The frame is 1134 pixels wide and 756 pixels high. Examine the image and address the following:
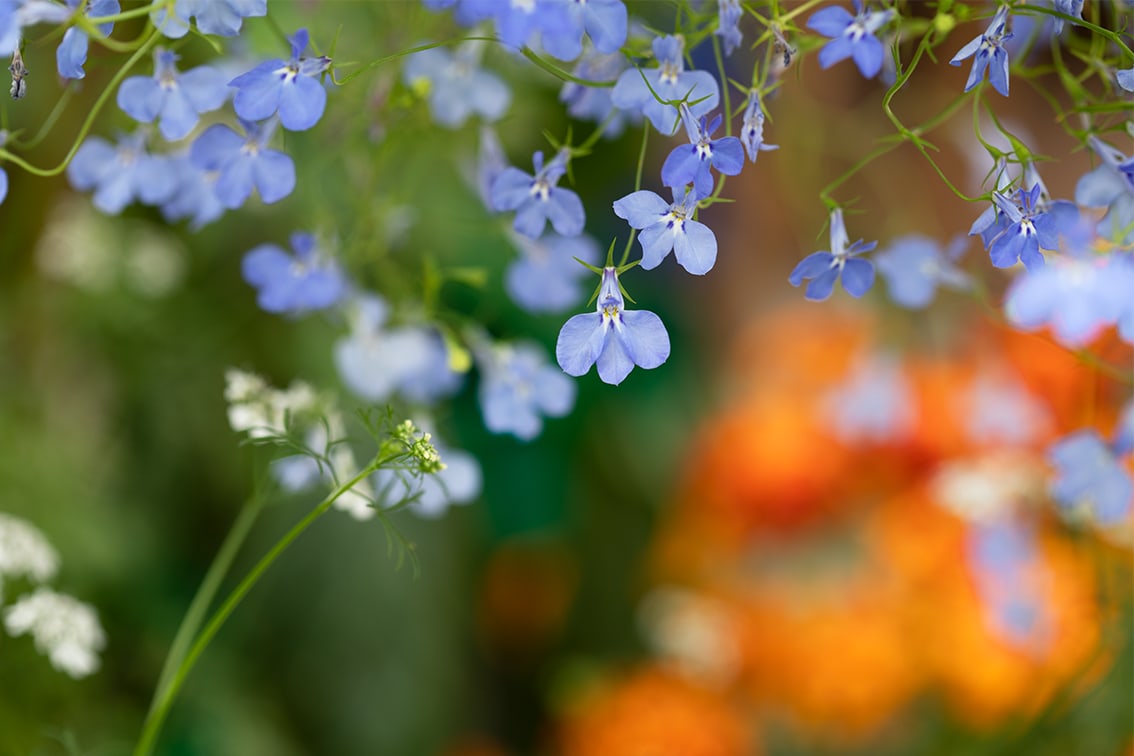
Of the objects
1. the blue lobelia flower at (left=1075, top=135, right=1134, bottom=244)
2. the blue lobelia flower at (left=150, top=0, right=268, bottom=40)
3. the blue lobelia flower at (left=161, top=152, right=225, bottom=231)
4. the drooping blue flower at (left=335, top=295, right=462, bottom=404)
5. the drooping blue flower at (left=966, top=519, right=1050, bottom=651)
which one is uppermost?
the blue lobelia flower at (left=150, top=0, right=268, bottom=40)

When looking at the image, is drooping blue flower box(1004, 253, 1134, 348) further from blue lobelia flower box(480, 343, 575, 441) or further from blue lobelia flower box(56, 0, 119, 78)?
blue lobelia flower box(56, 0, 119, 78)

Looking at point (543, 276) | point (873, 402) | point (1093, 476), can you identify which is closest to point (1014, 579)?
point (873, 402)

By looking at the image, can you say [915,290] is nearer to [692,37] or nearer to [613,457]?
[692,37]

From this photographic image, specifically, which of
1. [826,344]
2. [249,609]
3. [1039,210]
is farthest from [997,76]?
[249,609]

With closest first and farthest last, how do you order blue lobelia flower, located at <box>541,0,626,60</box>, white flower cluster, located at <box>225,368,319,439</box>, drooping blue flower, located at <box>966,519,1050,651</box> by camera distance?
blue lobelia flower, located at <box>541,0,626,60</box> → white flower cluster, located at <box>225,368,319,439</box> → drooping blue flower, located at <box>966,519,1050,651</box>

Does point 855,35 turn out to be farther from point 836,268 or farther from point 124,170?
point 124,170

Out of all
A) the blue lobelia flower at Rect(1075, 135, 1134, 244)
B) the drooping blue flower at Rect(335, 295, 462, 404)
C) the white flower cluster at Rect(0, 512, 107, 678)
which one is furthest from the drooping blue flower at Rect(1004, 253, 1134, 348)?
the white flower cluster at Rect(0, 512, 107, 678)
